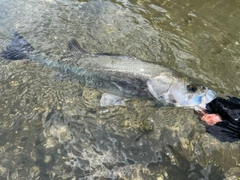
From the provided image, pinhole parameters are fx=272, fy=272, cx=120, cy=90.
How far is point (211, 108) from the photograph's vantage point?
3777 mm

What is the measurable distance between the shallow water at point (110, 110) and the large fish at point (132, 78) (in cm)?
35

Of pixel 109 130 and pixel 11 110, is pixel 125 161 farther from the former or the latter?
pixel 11 110

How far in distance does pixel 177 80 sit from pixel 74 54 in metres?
1.83

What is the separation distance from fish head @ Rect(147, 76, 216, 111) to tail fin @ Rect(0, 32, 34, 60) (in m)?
2.51

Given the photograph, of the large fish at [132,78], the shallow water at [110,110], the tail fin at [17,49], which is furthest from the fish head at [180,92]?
the tail fin at [17,49]

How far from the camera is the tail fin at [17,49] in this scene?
5.05m

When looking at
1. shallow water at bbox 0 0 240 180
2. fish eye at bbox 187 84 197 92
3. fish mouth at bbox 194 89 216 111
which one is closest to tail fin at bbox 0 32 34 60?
shallow water at bbox 0 0 240 180

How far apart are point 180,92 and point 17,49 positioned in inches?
126

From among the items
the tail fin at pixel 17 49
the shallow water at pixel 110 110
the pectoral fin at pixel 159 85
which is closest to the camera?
the shallow water at pixel 110 110

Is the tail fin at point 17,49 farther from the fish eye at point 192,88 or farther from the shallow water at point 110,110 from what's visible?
the fish eye at point 192,88

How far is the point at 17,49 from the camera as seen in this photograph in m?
5.18

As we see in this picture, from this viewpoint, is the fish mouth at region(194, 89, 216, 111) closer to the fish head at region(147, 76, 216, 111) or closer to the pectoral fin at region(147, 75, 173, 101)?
the fish head at region(147, 76, 216, 111)

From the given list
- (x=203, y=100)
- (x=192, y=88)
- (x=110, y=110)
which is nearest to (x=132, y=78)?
(x=110, y=110)

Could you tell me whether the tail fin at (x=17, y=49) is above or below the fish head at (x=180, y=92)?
below
